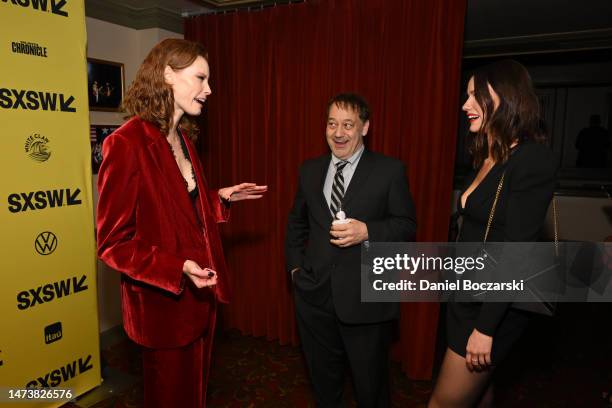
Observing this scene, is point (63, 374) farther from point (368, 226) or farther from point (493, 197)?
point (493, 197)

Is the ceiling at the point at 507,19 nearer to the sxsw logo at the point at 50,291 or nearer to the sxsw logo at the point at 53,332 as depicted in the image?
the sxsw logo at the point at 50,291

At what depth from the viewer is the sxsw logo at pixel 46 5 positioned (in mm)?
2171

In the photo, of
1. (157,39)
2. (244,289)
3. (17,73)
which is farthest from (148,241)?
(157,39)

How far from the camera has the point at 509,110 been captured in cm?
152

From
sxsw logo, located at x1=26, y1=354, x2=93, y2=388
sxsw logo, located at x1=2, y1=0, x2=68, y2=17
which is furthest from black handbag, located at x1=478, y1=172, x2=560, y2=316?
sxsw logo, located at x1=26, y1=354, x2=93, y2=388

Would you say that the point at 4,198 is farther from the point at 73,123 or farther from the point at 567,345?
the point at 567,345

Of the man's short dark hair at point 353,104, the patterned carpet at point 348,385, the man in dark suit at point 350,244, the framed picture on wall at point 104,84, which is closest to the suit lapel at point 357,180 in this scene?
the man in dark suit at point 350,244

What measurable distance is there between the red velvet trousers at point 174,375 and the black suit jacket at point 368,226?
594mm

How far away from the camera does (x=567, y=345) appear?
3.73m

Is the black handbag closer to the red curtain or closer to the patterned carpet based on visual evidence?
the red curtain

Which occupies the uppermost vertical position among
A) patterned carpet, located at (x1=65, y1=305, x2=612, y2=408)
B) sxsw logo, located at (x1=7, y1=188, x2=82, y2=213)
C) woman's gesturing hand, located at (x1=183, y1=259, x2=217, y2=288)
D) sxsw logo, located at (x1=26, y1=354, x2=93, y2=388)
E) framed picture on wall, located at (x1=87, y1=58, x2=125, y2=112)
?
framed picture on wall, located at (x1=87, y1=58, x2=125, y2=112)

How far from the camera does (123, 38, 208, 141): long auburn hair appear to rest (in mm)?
1582

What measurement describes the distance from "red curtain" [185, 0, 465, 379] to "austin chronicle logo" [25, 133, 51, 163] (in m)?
1.50

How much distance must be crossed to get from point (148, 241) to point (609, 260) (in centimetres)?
347
